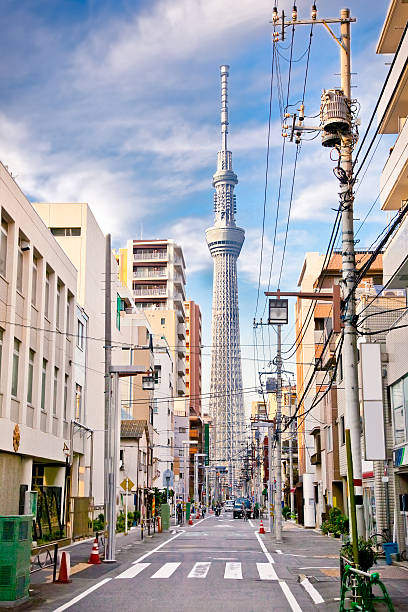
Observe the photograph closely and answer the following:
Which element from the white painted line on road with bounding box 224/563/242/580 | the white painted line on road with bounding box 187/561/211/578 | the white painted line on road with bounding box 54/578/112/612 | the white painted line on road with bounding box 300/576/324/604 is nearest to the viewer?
the white painted line on road with bounding box 54/578/112/612

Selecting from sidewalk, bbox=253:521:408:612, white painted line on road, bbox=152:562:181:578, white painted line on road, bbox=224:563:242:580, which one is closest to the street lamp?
white painted line on road, bbox=152:562:181:578

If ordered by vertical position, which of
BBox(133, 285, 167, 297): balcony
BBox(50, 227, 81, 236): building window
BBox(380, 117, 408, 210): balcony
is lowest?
BBox(380, 117, 408, 210): balcony

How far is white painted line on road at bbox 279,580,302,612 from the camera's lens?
621 inches

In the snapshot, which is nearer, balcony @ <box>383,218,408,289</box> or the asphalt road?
the asphalt road

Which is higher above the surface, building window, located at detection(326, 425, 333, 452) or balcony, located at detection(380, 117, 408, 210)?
balcony, located at detection(380, 117, 408, 210)

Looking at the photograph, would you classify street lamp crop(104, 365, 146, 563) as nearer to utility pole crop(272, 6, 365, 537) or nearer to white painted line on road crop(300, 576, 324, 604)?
white painted line on road crop(300, 576, 324, 604)

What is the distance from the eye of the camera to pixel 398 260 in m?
24.4

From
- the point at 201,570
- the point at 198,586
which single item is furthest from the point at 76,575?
the point at 198,586

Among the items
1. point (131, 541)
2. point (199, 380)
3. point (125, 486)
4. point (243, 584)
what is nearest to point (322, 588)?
point (243, 584)

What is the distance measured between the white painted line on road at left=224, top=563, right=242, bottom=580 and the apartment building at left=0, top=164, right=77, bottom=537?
7640mm

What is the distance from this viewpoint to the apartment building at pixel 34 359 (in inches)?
1053

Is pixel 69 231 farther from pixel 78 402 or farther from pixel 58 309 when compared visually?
pixel 58 309

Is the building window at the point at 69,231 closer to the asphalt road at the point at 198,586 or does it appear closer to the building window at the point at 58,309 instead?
the building window at the point at 58,309

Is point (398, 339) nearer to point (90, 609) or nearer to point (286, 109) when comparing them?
point (286, 109)
